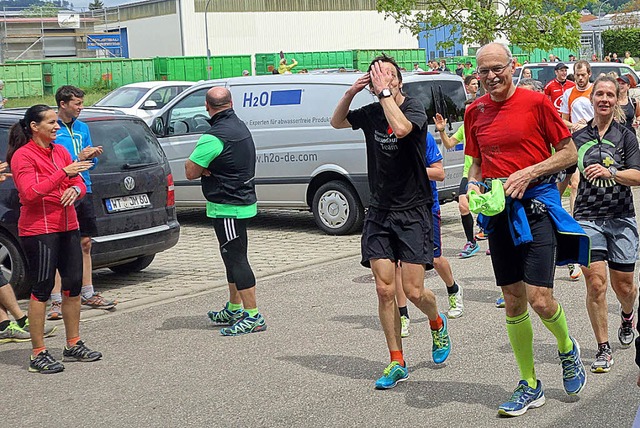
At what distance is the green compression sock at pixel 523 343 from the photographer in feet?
19.5

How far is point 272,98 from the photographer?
14086 mm

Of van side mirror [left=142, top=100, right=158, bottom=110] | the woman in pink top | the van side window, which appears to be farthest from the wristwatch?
van side mirror [left=142, top=100, right=158, bottom=110]

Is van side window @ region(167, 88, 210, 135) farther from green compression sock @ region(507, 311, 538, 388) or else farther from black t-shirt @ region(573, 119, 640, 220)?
green compression sock @ region(507, 311, 538, 388)

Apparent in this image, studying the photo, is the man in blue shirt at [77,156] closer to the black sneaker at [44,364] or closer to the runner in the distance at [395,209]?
the black sneaker at [44,364]

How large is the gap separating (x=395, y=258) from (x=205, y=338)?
7.54 ft

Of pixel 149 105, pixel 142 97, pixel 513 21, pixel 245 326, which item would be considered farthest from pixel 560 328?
pixel 513 21

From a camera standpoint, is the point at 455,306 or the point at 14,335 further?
the point at 455,306

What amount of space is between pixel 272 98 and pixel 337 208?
182 centimetres

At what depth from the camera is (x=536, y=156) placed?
5762 millimetres

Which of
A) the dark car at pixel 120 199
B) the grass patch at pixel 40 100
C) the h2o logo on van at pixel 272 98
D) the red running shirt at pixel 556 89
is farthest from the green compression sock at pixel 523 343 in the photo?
the grass patch at pixel 40 100

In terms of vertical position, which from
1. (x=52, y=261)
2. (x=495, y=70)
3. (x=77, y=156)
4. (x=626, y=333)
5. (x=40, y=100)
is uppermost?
(x=40, y=100)

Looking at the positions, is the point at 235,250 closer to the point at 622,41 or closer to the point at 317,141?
the point at 317,141

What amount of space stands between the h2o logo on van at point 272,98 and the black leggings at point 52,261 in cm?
666

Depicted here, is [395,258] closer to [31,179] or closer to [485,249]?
[31,179]
